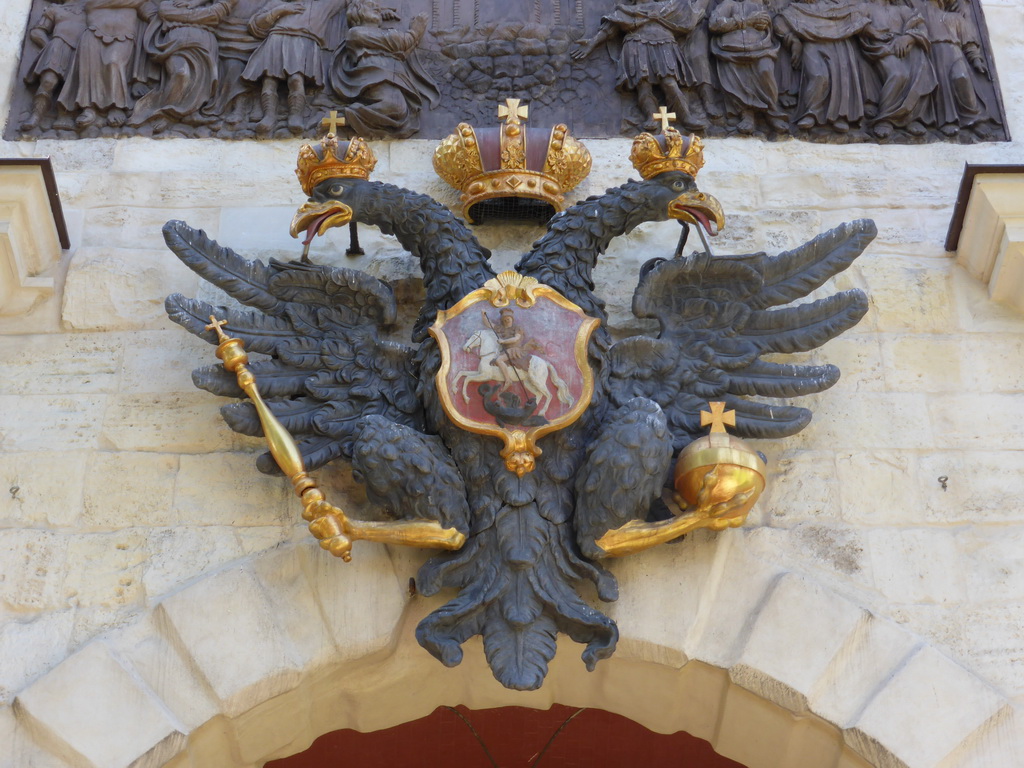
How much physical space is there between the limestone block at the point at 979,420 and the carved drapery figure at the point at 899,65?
3.29ft

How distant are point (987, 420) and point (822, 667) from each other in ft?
2.99

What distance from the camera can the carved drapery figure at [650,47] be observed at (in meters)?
4.68

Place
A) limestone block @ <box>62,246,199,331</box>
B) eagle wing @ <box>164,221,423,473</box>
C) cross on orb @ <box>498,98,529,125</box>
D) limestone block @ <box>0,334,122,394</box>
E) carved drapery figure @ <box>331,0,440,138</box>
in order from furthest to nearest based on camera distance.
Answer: carved drapery figure @ <box>331,0,440,138</box>, cross on orb @ <box>498,98,529,125</box>, limestone block @ <box>62,246,199,331</box>, limestone block @ <box>0,334,122,394</box>, eagle wing @ <box>164,221,423,473</box>

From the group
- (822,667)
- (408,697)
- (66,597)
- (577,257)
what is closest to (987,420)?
(822,667)

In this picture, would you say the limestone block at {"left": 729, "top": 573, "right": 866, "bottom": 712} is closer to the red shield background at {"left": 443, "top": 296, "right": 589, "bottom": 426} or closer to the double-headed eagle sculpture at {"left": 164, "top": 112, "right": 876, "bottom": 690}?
the double-headed eagle sculpture at {"left": 164, "top": 112, "right": 876, "bottom": 690}

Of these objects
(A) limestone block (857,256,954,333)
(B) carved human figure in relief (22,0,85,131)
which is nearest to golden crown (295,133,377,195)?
(B) carved human figure in relief (22,0,85,131)

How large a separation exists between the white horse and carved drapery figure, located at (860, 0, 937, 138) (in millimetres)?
1588

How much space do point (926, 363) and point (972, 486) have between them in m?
0.40

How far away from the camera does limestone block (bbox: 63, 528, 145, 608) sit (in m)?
3.75

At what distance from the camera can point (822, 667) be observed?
11.9ft

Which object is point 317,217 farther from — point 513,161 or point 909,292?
point 909,292

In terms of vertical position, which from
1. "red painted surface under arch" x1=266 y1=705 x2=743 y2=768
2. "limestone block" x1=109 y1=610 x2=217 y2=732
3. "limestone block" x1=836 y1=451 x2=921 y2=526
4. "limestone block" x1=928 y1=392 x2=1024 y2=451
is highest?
"limestone block" x1=928 y1=392 x2=1024 y2=451

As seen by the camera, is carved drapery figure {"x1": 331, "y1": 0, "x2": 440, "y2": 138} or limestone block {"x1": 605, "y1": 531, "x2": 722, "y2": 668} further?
carved drapery figure {"x1": 331, "y1": 0, "x2": 440, "y2": 138}

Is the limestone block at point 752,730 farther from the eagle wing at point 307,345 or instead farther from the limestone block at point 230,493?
the limestone block at point 230,493
